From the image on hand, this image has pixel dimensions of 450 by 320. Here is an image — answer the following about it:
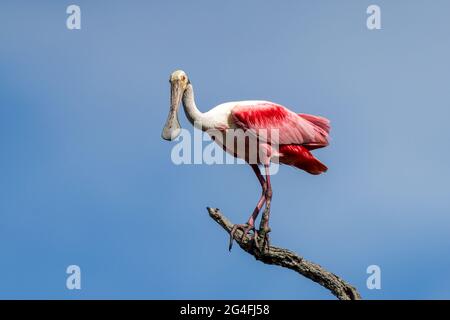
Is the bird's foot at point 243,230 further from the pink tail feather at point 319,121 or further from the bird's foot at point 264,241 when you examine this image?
the pink tail feather at point 319,121

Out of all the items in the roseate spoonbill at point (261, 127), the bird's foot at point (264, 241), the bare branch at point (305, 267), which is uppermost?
the roseate spoonbill at point (261, 127)

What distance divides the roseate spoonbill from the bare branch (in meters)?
0.95

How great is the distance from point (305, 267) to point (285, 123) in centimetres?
261

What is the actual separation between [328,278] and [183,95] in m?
3.80

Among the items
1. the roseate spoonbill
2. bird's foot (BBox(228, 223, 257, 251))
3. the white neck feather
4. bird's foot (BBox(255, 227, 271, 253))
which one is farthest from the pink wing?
bird's foot (BBox(255, 227, 271, 253))

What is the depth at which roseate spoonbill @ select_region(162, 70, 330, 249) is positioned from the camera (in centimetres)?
1564

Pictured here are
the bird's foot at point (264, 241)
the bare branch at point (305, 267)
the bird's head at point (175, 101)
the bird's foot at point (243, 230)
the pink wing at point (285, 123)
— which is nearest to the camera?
the bare branch at point (305, 267)

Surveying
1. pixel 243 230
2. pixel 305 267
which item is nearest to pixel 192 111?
pixel 243 230

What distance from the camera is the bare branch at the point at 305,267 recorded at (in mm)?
14320

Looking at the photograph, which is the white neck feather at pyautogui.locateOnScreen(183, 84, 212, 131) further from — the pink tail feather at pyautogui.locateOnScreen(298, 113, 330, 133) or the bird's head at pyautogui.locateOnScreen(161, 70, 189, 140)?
the pink tail feather at pyautogui.locateOnScreen(298, 113, 330, 133)

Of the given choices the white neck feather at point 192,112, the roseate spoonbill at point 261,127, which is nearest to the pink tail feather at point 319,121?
the roseate spoonbill at point 261,127

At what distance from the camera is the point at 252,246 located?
48.1 feet
